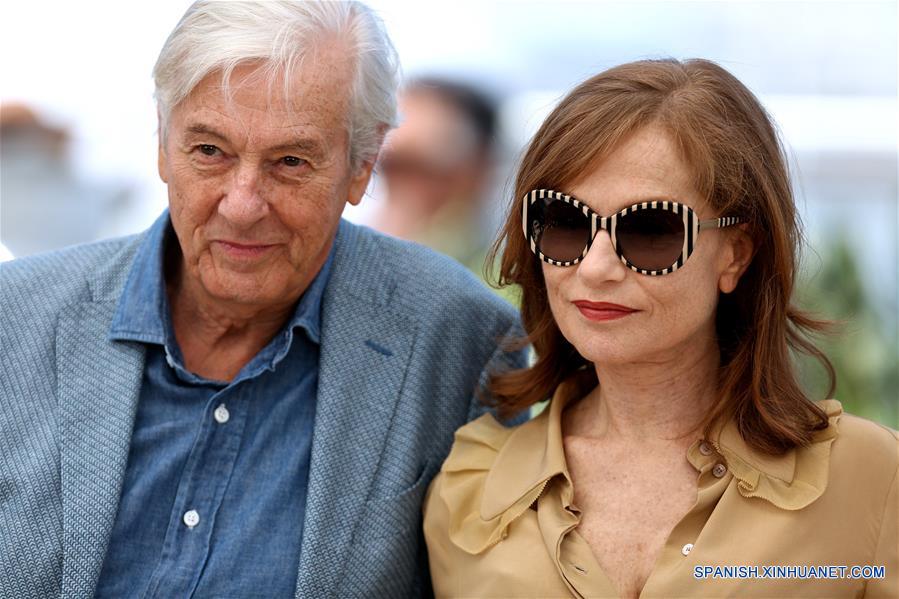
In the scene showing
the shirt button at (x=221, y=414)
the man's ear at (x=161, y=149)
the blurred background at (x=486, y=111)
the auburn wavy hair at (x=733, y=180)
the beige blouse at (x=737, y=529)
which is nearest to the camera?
the beige blouse at (x=737, y=529)

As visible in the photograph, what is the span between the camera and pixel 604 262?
7.55 ft

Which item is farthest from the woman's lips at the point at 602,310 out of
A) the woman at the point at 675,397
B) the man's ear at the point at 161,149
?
the man's ear at the point at 161,149

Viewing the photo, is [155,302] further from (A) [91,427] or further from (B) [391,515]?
(B) [391,515]

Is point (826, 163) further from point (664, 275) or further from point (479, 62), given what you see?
point (664, 275)

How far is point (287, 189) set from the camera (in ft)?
9.05

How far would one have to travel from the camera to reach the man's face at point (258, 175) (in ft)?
8.78

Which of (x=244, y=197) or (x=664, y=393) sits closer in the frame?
(x=664, y=393)

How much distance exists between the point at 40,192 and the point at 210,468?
4.63 metres

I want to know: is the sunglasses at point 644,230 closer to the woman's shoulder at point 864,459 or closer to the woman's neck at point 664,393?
the woman's neck at point 664,393

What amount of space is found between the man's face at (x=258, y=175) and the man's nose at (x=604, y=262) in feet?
2.70

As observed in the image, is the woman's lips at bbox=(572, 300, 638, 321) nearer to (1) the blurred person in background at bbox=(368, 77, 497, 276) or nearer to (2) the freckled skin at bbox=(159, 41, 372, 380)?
(2) the freckled skin at bbox=(159, 41, 372, 380)

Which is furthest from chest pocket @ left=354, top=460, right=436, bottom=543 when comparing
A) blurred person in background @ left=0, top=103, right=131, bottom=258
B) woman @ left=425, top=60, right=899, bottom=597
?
blurred person in background @ left=0, top=103, right=131, bottom=258

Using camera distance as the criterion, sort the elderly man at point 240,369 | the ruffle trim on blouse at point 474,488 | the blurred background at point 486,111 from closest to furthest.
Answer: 1. the ruffle trim on blouse at point 474,488
2. the elderly man at point 240,369
3. the blurred background at point 486,111

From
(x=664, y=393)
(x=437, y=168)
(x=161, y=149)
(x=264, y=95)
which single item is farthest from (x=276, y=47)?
(x=437, y=168)
